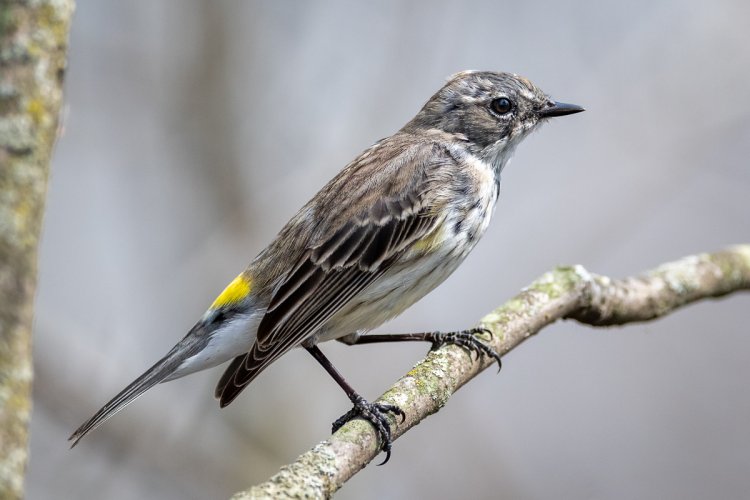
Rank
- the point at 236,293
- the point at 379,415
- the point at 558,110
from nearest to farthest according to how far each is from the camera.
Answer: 1. the point at 379,415
2. the point at 236,293
3. the point at 558,110

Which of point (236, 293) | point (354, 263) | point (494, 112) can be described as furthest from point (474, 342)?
point (494, 112)

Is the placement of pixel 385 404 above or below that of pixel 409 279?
below

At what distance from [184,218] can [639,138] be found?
187 inches

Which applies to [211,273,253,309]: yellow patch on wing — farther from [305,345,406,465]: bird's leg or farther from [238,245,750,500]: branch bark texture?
[238,245,750,500]: branch bark texture

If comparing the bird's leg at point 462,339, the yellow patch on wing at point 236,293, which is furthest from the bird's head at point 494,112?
the yellow patch on wing at point 236,293

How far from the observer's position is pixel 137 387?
4371 mm

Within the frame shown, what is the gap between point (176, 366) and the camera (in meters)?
4.66

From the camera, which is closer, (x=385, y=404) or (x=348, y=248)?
(x=385, y=404)

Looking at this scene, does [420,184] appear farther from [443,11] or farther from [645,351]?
[645,351]

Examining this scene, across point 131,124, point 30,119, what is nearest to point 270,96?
point 131,124

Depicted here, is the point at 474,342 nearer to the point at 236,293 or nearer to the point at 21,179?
the point at 236,293

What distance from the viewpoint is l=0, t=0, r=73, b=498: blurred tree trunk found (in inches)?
70.9

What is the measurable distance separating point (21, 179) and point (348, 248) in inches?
122

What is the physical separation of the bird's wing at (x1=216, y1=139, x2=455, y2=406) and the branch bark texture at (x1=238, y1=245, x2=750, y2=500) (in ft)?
2.13
